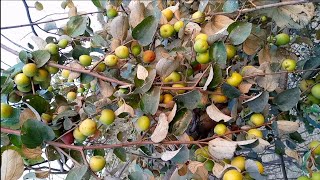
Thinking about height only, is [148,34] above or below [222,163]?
above

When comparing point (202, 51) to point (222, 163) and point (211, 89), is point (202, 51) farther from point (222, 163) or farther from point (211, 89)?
point (222, 163)

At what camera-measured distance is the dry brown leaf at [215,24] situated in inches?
25.5

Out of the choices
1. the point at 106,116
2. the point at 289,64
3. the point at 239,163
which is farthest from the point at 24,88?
the point at 289,64

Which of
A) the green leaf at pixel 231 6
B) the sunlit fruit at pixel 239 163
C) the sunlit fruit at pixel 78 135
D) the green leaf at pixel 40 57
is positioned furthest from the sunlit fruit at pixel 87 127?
the green leaf at pixel 231 6

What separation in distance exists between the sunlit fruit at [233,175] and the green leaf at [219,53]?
0.16 m

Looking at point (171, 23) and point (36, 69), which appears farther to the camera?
point (171, 23)

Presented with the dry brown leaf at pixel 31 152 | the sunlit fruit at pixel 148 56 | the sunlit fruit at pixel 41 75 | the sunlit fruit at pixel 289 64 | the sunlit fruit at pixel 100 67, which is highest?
the sunlit fruit at pixel 41 75

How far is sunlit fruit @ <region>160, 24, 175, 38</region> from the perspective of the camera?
645 mm

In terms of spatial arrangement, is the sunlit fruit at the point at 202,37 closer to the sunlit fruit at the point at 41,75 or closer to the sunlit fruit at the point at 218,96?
the sunlit fruit at the point at 218,96

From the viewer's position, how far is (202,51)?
22.4 inches

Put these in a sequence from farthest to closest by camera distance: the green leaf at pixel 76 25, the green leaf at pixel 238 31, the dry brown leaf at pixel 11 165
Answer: the green leaf at pixel 76 25 < the green leaf at pixel 238 31 < the dry brown leaf at pixel 11 165

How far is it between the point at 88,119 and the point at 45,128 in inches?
2.6

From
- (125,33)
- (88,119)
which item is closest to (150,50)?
(125,33)

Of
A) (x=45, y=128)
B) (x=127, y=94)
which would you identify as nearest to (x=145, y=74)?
(x=127, y=94)
